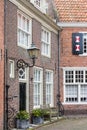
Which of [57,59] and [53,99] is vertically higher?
[57,59]

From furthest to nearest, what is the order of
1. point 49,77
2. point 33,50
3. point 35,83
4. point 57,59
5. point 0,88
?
point 57,59 < point 49,77 < point 35,83 < point 33,50 < point 0,88

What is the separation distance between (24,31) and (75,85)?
30.4 feet

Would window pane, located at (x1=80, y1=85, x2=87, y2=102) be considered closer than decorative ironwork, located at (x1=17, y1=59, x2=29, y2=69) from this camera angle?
No

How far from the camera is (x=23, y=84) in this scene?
2050 centimetres

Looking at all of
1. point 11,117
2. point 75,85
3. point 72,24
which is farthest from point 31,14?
point 75,85

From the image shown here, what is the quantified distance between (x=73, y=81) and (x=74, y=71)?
647 millimetres

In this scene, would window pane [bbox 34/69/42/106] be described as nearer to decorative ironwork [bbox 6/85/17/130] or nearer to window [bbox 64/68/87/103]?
decorative ironwork [bbox 6/85/17/130]

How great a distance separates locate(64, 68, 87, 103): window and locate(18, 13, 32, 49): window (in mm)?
7846

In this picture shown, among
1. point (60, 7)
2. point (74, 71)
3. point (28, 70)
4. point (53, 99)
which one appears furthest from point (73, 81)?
point (28, 70)

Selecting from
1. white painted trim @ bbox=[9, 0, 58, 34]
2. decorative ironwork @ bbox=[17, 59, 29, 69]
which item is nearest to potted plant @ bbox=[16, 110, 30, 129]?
decorative ironwork @ bbox=[17, 59, 29, 69]

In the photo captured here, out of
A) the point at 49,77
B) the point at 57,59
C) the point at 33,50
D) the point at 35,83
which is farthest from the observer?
the point at 57,59

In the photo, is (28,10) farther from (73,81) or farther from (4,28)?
(73,81)

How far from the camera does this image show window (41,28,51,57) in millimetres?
24797

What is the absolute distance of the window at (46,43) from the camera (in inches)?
976
